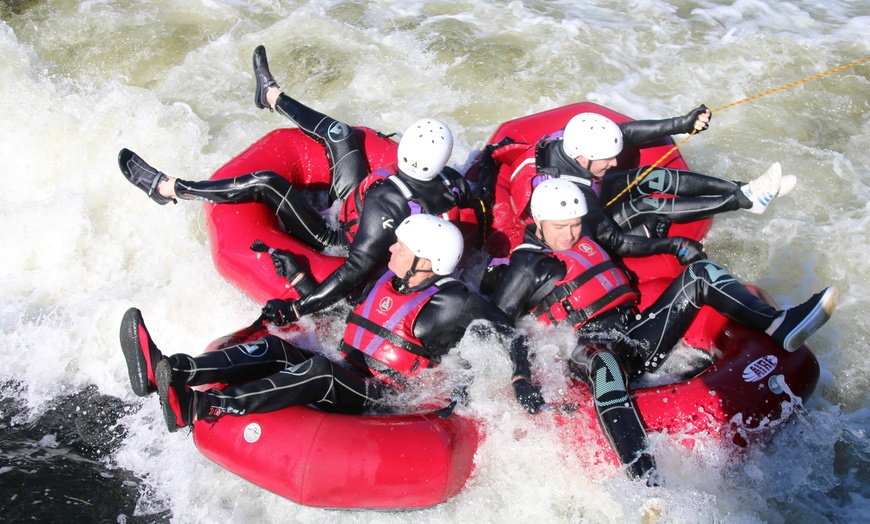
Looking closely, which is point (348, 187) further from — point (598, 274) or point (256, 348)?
point (598, 274)

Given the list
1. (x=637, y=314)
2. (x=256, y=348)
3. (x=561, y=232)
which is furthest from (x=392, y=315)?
(x=637, y=314)

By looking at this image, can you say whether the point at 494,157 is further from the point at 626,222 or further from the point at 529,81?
the point at 529,81

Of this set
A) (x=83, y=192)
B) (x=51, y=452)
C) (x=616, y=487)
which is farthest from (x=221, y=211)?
(x=616, y=487)

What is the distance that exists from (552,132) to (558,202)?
5.44ft

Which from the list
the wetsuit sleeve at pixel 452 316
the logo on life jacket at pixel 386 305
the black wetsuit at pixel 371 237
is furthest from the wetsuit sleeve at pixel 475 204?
the logo on life jacket at pixel 386 305

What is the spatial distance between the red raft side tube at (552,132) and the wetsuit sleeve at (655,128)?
25cm

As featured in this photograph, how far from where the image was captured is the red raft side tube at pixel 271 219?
4797mm

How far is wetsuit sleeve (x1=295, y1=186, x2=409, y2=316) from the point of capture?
14.7 feet

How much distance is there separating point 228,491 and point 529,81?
5.26m

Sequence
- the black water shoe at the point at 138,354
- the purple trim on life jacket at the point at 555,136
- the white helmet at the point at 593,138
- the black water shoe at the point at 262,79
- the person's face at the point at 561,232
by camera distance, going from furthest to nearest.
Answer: the black water shoe at the point at 262,79 < the purple trim on life jacket at the point at 555,136 < the white helmet at the point at 593,138 < the person's face at the point at 561,232 < the black water shoe at the point at 138,354

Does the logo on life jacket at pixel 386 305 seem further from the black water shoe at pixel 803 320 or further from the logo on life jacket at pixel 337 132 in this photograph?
the black water shoe at pixel 803 320

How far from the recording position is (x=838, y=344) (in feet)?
16.8

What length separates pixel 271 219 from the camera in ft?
17.1

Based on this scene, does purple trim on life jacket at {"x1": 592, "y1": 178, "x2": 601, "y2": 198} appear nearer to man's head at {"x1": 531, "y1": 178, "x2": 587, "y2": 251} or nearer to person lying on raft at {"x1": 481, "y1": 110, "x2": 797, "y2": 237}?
person lying on raft at {"x1": 481, "y1": 110, "x2": 797, "y2": 237}
